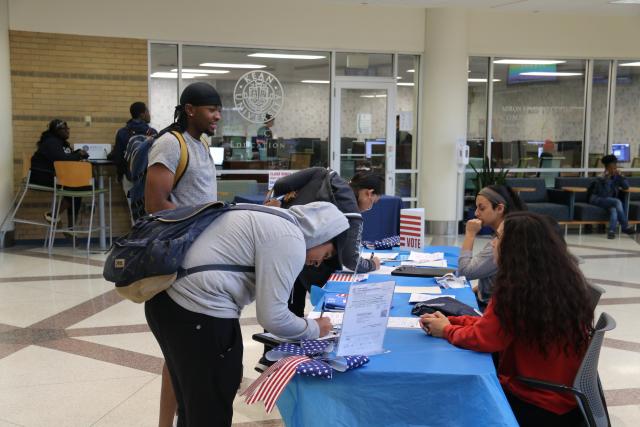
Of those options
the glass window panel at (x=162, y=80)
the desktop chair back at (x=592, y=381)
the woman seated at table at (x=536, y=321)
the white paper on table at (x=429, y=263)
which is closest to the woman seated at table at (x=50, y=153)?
the glass window panel at (x=162, y=80)

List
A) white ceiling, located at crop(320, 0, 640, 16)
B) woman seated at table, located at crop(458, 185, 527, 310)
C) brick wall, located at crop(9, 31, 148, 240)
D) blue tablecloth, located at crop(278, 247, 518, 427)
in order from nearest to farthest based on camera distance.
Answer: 1. blue tablecloth, located at crop(278, 247, 518, 427)
2. woman seated at table, located at crop(458, 185, 527, 310)
3. brick wall, located at crop(9, 31, 148, 240)
4. white ceiling, located at crop(320, 0, 640, 16)

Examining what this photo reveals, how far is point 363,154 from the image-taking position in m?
11.1

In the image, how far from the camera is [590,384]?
2578 mm

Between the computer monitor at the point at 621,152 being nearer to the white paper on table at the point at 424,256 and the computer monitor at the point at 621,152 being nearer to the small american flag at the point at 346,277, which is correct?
the white paper on table at the point at 424,256

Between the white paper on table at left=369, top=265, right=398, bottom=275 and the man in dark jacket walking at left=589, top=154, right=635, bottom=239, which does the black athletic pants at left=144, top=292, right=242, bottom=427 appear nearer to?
the white paper on table at left=369, top=265, right=398, bottom=275

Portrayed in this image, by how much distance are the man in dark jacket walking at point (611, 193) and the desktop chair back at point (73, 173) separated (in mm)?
7445

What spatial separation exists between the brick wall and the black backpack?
308 inches

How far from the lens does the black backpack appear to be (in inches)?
82.7

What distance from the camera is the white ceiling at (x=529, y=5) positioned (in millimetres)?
9922

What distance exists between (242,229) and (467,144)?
31.9 feet

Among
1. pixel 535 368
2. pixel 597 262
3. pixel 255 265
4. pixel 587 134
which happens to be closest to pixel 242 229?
pixel 255 265

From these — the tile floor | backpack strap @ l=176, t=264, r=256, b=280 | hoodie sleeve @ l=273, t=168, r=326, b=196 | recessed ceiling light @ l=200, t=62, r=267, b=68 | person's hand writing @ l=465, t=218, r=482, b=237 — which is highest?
recessed ceiling light @ l=200, t=62, r=267, b=68

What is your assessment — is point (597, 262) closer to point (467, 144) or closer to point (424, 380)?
point (467, 144)

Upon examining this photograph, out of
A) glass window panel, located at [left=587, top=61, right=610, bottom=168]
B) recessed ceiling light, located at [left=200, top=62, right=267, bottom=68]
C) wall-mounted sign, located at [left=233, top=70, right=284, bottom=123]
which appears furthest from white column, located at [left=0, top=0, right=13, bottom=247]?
glass window panel, located at [left=587, top=61, right=610, bottom=168]
